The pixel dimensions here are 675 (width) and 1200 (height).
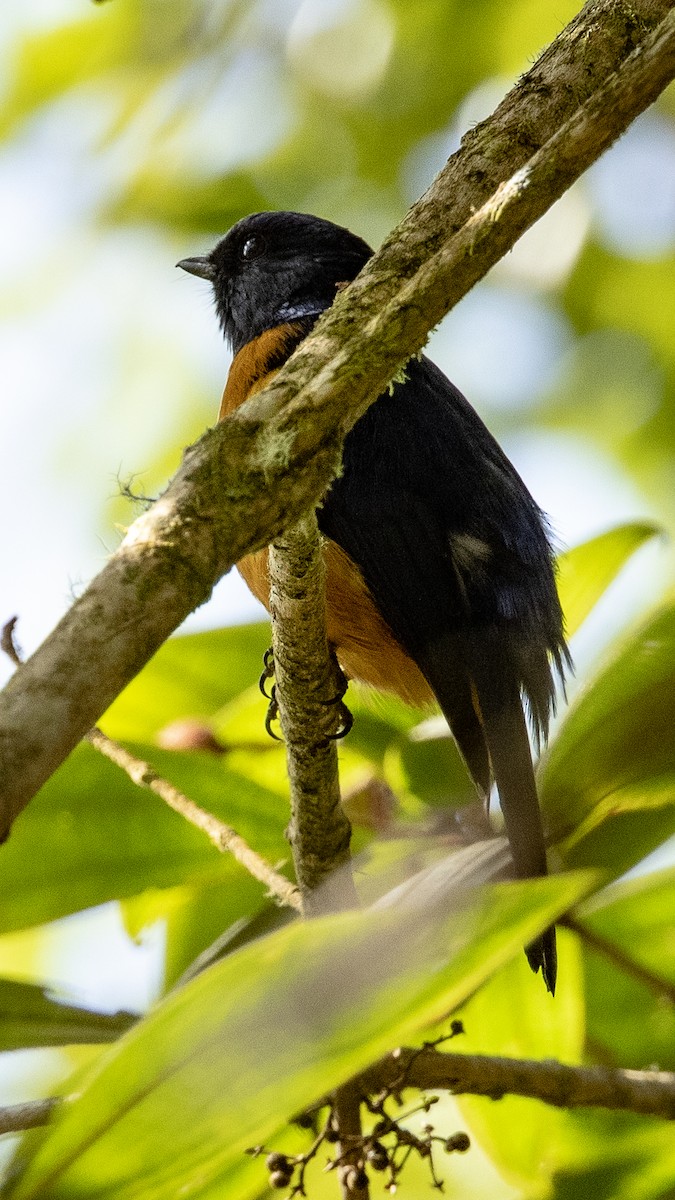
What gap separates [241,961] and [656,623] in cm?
108

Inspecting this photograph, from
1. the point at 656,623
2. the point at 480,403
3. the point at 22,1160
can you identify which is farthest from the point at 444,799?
the point at 480,403

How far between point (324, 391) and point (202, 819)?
1063 mm

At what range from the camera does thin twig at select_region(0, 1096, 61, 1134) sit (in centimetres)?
183

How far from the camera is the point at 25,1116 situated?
6.04 ft

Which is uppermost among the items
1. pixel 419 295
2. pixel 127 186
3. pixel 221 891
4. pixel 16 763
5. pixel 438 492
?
pixel 127 186

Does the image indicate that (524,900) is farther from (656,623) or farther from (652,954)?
(652,954)

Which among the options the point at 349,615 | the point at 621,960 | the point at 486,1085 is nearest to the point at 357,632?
the point at 349,615

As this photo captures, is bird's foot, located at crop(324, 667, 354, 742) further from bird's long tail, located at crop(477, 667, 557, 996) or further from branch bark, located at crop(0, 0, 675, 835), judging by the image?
branch bark, located at crop(0, 0, 675, 835)

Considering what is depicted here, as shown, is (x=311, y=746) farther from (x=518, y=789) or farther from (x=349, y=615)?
(x=349, y=615)

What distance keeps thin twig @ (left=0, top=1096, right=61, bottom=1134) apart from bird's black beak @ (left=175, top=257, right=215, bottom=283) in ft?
9.42

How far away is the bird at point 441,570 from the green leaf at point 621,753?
399 mm

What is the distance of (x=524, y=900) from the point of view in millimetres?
1275

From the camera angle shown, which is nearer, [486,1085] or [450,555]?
[486,1085]

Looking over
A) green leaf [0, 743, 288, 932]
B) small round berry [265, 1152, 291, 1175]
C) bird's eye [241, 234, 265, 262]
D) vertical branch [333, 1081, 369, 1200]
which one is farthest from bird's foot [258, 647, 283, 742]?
bird's eye [241, 234, 265, 262]
